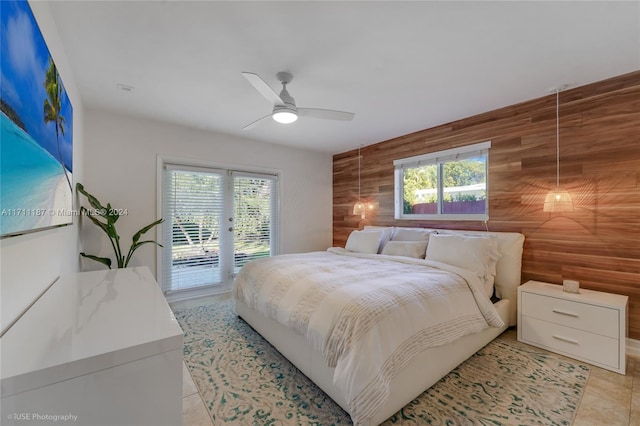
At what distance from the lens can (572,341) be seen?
2.26 meters

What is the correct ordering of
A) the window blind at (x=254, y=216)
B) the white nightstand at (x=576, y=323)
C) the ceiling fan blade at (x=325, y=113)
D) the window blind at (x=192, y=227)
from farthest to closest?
1. the window blind at (x=254, y=216)
2. the window blind at (x=192, y=227)
3. the ceiling fan blade at (x=325, y=113)
4. the white nightstand at (x=576, y=323)

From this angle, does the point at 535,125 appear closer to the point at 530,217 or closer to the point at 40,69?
the point at 530,217

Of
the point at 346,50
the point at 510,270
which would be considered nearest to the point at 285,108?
the point at 346,50

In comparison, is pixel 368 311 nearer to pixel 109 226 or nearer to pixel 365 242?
pixel 365 242

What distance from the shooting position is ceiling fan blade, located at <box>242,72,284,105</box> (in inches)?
72.8

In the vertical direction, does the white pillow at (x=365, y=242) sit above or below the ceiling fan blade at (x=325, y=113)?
below

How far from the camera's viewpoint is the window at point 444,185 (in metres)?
3.37

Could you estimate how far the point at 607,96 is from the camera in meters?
A: 2.43

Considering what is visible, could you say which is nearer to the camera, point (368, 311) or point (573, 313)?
point (368, 311)

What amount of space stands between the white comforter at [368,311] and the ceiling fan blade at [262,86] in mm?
1478

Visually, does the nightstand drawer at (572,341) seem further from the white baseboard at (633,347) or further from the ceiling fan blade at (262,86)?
the ceiling fan blade at (262,86)

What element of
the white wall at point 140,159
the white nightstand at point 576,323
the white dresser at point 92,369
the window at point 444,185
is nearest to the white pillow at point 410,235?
the window at point 444,185

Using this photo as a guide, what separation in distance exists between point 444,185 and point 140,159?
161 inches

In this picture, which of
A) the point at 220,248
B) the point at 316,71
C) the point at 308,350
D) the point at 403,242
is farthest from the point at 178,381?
the point at 220,248
